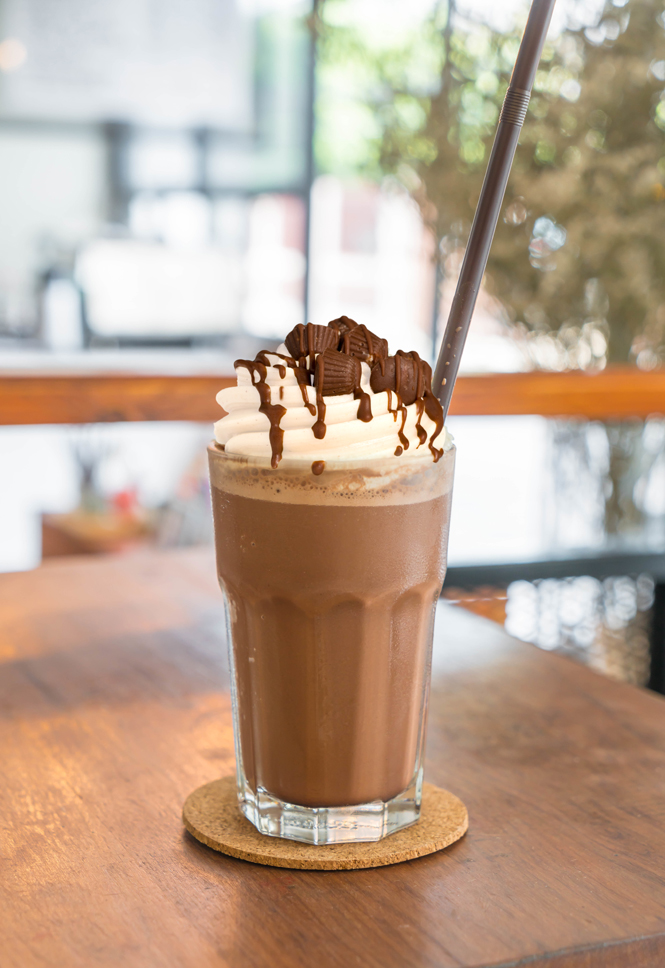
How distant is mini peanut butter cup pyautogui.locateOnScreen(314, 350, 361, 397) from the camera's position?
1.91ft

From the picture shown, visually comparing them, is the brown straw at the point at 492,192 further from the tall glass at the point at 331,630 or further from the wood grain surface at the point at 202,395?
the wood grain surface at the point at 202,395

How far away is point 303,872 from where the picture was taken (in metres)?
0.58

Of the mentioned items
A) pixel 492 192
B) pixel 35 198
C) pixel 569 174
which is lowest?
pixel 492 192

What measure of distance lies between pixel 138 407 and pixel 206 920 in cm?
95

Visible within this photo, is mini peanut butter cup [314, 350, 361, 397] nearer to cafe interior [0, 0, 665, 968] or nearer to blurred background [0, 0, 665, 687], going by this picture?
cafe interior [0, 0, 665, 968]

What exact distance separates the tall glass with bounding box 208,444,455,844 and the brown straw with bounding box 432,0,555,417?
0.23 feet

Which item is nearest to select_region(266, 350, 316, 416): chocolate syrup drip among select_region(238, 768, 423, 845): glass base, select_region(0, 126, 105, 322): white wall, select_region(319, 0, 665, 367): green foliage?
select_region(238, 768, 423, 845): glass base

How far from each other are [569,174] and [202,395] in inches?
42.2

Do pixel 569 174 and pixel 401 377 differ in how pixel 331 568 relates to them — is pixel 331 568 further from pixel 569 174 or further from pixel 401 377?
pixel 569 174

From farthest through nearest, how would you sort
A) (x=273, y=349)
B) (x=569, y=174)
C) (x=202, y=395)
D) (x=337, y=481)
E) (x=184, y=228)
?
(x=184, y=228), (x=569, y=174), (x=273, y=349), (x=202, y=395), (x=337, y=481)

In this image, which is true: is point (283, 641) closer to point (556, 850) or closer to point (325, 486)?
point (325, 486)

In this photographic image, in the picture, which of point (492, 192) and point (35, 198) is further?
point (35, 198)

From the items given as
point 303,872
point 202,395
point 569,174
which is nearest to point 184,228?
point 569,174

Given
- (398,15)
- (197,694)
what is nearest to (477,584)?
(197,694)
